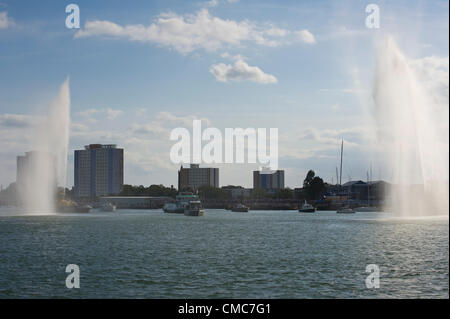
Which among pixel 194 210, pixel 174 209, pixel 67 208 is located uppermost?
pixel 67 208

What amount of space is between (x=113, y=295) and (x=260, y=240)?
120ft

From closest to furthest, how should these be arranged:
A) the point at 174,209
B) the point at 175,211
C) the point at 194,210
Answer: the point at 194,210
the point at 175,211
the point at 174,209

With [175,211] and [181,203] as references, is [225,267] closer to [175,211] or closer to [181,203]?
[181,203]

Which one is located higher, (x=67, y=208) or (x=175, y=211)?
(x=67, y=208)

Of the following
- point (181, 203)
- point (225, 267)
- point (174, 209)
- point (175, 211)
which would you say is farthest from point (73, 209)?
point (225, 267)

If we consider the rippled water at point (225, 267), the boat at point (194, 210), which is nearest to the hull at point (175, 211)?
the boat at point (194, 210)

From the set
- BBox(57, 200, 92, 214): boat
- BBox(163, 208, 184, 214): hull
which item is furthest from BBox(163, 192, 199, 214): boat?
BBox(57, 200, 92, 214): boat

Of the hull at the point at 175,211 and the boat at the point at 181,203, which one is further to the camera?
the hull at the point at 175,211

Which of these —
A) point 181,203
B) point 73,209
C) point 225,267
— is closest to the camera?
point 225,267

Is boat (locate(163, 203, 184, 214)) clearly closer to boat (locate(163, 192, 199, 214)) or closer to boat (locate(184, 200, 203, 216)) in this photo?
boat (locate(163, 192, 199, 214))

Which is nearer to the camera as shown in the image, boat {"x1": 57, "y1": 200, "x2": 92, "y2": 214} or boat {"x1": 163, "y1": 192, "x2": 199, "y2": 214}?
boat {"x1": 57, "y1": 200, "x2": 92, "y2": 214}

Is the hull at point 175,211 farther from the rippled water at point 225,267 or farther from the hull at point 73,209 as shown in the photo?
the rippled water at point 225,267
